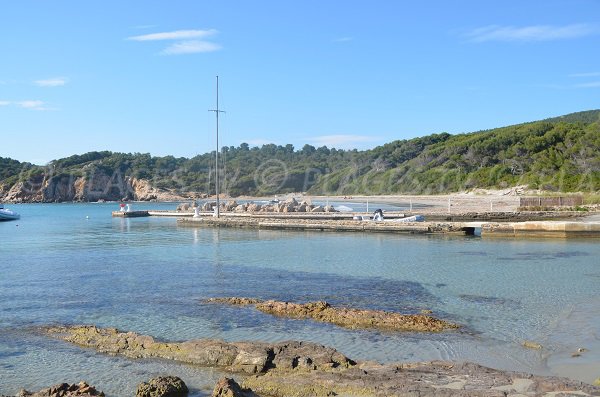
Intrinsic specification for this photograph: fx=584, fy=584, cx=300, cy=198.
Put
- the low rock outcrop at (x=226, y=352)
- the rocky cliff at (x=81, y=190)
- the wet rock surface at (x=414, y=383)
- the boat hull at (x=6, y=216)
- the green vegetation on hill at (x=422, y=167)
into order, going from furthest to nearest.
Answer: the rocky cliff at (x=81, y=190) < the green vegetation on hill at (x=422, y=167) < the boat hull at (x=6, y=216) < the low rock outcrop at (x=226, y=352) < the wet rock surface at (x=414, y=383)

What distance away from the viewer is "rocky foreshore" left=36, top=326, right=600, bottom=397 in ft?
21.6

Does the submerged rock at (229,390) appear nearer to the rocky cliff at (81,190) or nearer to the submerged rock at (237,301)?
the submerged rock at (237,301)

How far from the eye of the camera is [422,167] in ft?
283

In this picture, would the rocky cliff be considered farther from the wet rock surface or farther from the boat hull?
the wet rock surface

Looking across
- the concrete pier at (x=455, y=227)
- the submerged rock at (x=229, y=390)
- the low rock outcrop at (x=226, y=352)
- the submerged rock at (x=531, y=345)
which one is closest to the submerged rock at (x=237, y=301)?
the low rock outcrop at (x=226, y=352)

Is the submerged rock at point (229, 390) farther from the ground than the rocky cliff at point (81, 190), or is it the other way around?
the rocky cliff at point (81, 190)

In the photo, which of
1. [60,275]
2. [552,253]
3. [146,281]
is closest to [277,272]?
[146,281]

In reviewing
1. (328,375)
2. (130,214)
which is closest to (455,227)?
(328,375)

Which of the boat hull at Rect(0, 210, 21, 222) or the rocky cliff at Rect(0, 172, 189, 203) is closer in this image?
the boat hull at Rect(0, 210, 21, 222)

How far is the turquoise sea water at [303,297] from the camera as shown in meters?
8.77

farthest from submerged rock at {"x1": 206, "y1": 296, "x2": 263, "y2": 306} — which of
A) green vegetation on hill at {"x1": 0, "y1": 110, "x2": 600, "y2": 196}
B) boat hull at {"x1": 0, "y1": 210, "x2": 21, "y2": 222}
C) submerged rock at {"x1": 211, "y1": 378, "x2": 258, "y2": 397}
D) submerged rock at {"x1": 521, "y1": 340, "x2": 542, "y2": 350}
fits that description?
boat hull at {"x1": 0, "y1": 210, "x2": 21, "y2": 222}

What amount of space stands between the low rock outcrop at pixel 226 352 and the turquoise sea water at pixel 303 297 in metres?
0.27

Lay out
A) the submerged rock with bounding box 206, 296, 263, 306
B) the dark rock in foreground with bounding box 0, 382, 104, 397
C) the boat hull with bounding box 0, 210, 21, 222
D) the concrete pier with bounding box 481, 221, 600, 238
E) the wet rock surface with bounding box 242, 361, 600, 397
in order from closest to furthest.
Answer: the wet rock surface with bounding box 242, 361, 600, 397 → the dark rock in foreground with bounding box 0, 382, 104, 397 → the submerged rock with bounding box 206, 296, 263, 306 → the concrete pier with bounding box 481, 221, 600, 238 → the boat hull with bounding box 0, 210, 21, 222

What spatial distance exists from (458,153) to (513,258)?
63.6 metres
